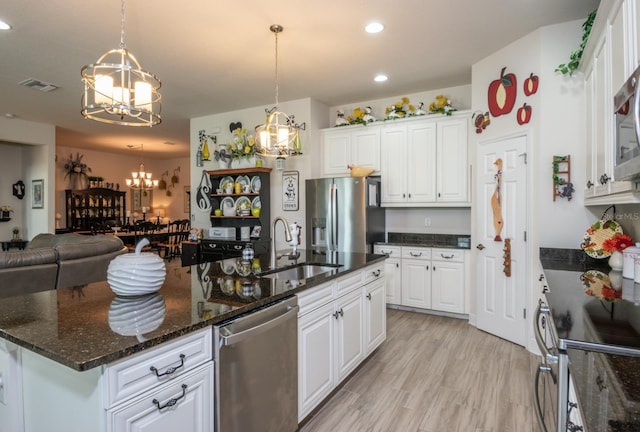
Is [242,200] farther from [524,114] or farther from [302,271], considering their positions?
[524,114]

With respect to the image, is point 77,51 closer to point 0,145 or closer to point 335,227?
point 335,227

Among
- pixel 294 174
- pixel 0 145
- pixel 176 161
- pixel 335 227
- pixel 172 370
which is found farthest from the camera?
pixel 176 161

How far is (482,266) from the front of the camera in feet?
12.8

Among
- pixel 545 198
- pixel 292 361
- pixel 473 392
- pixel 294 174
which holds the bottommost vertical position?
pixel 473 392

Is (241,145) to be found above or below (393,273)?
above

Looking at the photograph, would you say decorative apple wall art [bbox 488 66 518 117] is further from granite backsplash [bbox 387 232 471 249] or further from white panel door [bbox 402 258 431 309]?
white panel door [bbox 402 258 431 309]

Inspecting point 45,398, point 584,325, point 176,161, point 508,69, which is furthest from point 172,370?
point 176,161

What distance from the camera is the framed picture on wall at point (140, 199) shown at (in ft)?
33.7

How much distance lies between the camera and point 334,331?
2418 mm

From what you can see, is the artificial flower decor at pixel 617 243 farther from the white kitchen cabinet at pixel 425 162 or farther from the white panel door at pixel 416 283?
the white panel door at pixel 416 283

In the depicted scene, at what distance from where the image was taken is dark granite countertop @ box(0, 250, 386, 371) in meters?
1.15

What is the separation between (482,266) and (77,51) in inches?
188

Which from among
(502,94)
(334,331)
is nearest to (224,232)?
(334,331)

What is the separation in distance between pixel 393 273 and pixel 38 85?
5141mm
